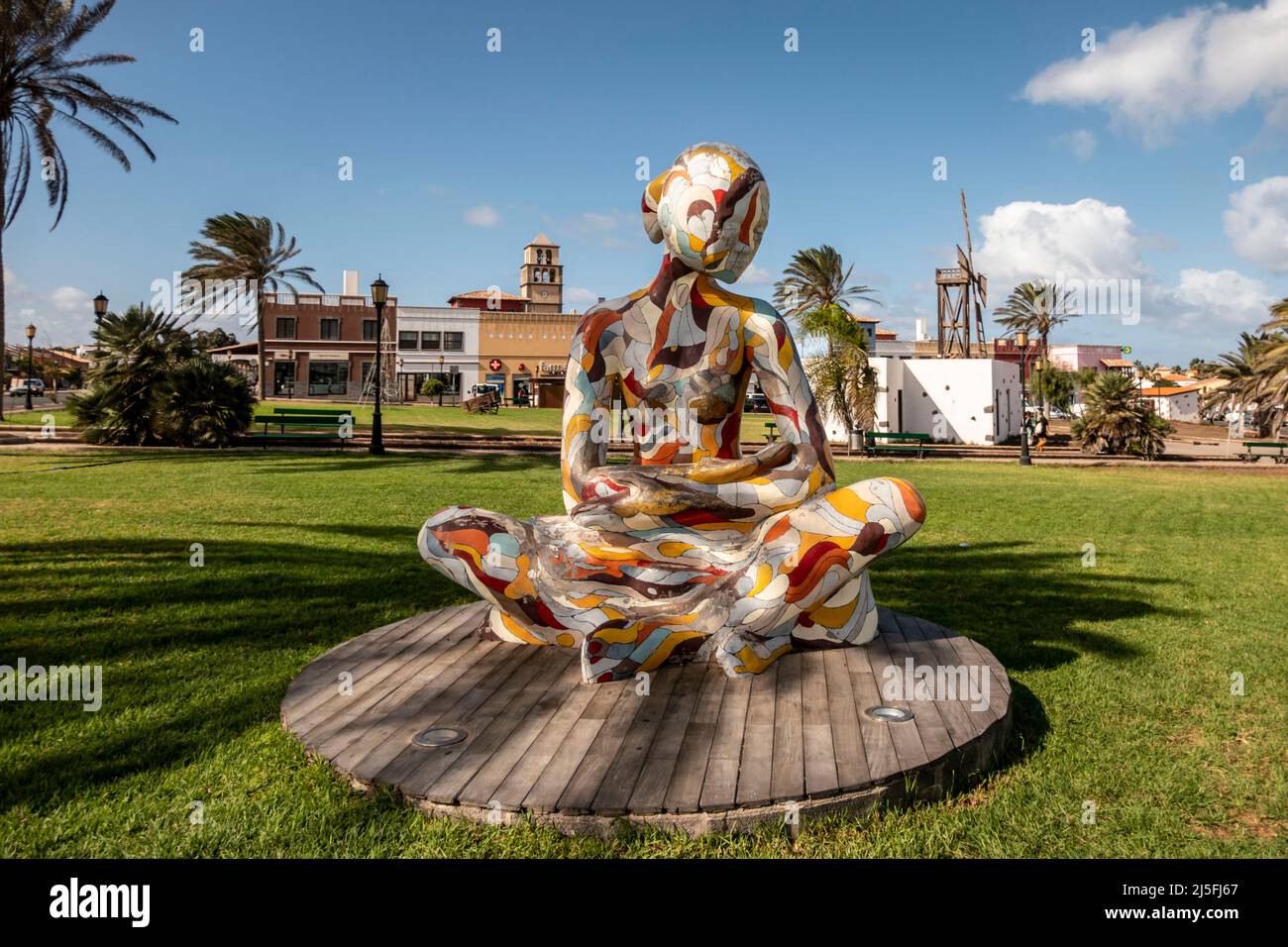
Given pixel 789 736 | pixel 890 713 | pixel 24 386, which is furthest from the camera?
pixel 24 386

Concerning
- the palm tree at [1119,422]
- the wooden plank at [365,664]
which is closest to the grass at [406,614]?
the wooden plank at [365,664]

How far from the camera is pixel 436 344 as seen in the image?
5656cm

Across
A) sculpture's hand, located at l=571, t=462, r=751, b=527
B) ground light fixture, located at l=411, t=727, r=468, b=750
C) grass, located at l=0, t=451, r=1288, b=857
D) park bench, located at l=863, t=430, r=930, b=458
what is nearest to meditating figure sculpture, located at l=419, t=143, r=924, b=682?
sculpture's hand, located at l=571, t=462, r=751, b=527

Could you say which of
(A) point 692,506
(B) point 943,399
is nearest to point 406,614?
(A) point 692,506

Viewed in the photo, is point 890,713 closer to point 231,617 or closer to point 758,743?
point 758,743

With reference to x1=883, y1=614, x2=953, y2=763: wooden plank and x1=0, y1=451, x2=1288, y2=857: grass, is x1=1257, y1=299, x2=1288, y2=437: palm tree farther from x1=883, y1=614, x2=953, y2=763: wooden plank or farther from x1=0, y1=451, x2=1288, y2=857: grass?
x1=883, y1=614, x2=953, y2=763: wooden plank

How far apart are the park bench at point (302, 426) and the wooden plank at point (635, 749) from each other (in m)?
18.5

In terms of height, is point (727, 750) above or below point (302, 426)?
below

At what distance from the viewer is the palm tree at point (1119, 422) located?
2392 cm

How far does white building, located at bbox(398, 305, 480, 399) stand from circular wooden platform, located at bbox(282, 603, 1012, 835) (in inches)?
2102

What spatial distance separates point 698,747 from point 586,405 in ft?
6.36

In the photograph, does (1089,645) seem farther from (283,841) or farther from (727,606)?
(283,841)

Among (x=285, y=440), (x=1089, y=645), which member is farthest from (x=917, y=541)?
(x=285, y=440)

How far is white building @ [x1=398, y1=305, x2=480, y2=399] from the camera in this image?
184 feet
